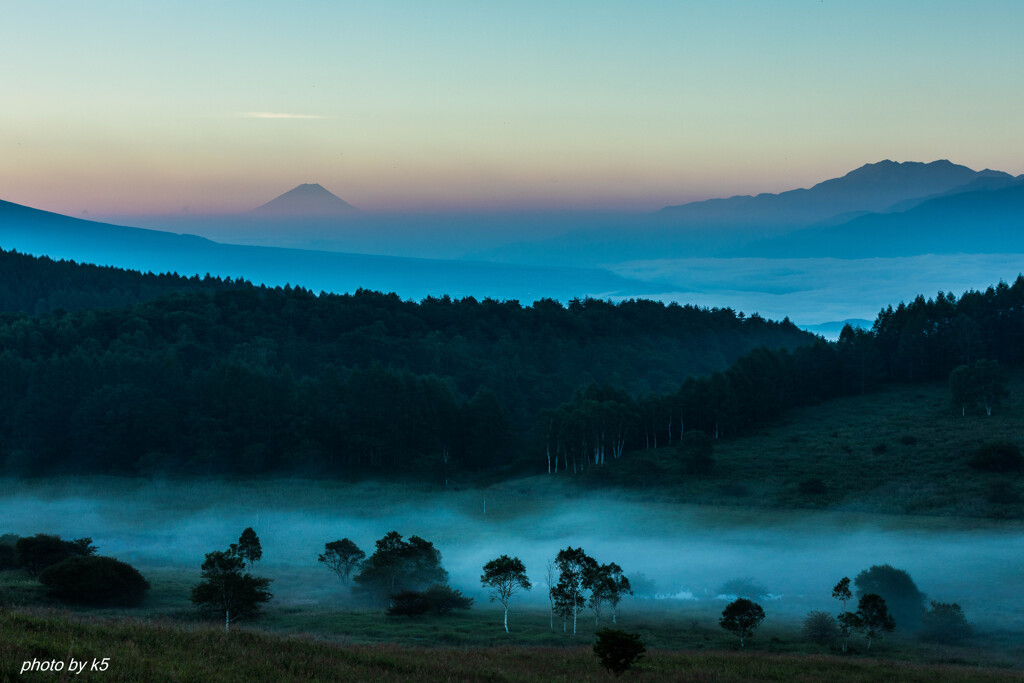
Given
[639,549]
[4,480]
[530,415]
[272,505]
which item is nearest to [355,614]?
[639,549]

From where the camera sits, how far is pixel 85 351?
473ft

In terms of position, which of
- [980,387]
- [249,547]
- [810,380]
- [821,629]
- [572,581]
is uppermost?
[810,380]

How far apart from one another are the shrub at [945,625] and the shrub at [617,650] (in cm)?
2683

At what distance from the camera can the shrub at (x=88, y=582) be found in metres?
43.2

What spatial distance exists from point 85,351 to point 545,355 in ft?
332

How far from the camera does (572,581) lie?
4888 centimetres

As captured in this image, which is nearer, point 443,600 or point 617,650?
point 617,650

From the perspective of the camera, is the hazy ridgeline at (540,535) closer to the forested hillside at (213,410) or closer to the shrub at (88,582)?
the forested hillside at (213,410)

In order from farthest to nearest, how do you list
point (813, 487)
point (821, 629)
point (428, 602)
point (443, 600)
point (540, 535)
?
point (813, 487)
point (540, 535)
point (443, 600)
point (428, 602)
point (821, 629)

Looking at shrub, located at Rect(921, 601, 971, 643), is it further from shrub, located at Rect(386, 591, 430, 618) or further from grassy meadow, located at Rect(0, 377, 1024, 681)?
shrub, located at Rect(386, 591, 430, 618)

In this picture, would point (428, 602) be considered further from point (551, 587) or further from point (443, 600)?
point (551, 587)

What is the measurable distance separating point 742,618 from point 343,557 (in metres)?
31.8

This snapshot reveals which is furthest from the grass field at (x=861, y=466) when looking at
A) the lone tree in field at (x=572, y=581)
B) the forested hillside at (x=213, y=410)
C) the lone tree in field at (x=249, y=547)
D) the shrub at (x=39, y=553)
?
the shrub at (x=39, y=553)

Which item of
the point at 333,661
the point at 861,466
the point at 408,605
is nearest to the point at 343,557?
the point at 408,605
